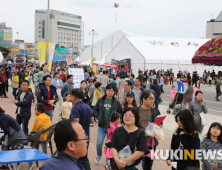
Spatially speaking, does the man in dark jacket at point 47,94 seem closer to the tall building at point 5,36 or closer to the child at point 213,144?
the child at point 213,144

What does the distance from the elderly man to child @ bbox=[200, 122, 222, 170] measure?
273cm

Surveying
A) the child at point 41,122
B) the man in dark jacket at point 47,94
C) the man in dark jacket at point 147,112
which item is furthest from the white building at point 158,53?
the man in dark jacket at point 147,112

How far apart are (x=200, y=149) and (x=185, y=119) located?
0.55 metres

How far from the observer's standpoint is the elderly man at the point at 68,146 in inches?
85.4

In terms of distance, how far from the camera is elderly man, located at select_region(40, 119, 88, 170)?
2168mm

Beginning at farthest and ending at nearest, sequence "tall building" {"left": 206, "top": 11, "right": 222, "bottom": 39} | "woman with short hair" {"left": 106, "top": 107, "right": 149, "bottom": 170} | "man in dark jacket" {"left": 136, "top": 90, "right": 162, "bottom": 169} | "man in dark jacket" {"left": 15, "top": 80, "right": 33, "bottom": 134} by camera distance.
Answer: "tall building" {"left": 206, "top": 11, "right": 222, "bottom": 39}
"man in dark jacket" {"left": 15, "top": 80, "right": 33, "bottom": 134}
"man in dark jacket" {"left": 136, "top": 90, "right": 162, "bottom": 169}
"woman with short hair" {"left": 106, "top": 107, "right": 149, "bottom": 170}

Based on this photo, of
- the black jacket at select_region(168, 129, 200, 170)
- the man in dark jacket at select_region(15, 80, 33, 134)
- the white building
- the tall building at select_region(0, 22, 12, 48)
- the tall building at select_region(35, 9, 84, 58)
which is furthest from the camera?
the tall building at select_region(0, 22, 12, 48)

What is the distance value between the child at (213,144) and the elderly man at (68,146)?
2.73 m

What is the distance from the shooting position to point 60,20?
6166 inches

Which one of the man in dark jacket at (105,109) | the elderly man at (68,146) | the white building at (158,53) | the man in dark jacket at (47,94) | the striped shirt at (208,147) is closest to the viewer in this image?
the elderly man at (68,146)

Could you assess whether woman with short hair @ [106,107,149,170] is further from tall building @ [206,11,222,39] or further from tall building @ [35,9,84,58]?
tall building @ [35,9,84,58]

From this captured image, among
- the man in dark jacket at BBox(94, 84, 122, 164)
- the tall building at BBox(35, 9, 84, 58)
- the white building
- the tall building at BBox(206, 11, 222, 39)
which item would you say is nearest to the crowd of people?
the man in dark jacket at BBox(94, 84, 122, 164)

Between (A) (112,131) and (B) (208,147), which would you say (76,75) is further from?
(B) (208,147)

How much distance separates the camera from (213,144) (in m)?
4.41
